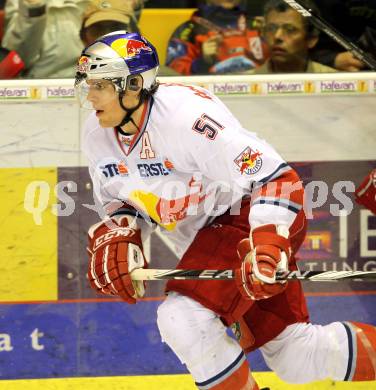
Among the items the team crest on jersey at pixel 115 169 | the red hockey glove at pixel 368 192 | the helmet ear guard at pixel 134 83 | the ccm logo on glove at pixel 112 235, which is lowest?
the ccm logo on glove at pixel 112 235

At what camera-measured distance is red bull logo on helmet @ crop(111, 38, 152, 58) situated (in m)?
3.41

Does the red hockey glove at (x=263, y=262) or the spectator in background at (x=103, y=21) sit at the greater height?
the spectator in background at (x=103, y=21)

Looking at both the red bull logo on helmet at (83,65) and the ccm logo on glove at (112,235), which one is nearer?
the red bull logo on helmet at (83,65)

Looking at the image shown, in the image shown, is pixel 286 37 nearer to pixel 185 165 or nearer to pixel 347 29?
pixel 347 29

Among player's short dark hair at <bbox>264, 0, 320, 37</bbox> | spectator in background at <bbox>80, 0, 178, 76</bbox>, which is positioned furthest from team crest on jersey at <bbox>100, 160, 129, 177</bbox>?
player's short dark hair at <bbox>264, 0, 320, 37</bbox>

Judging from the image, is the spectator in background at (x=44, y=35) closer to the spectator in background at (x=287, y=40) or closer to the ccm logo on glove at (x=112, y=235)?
the spectator in background at (x=287, y=40)

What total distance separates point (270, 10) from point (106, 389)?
1.49 meters

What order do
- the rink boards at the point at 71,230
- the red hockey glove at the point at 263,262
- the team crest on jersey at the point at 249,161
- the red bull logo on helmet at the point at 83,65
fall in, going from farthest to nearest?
the rink boards at the point at 71,230 → the red bull logo on helmet at the point at 83,65 → the team crest on jersey at the point at 249,161 → the red hockey glove at the point at 263,262

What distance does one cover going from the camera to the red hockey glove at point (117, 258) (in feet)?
11.4

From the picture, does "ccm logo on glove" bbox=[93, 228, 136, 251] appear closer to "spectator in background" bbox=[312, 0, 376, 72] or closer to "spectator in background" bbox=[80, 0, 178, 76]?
"spectator in background" bbox=[80, 0, 178, 76]

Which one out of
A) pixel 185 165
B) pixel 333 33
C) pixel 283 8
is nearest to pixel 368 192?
pixel 333 33

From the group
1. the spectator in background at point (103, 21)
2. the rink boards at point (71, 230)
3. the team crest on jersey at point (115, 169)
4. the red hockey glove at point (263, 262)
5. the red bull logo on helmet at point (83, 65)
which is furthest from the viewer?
the spectator in background at point (103, 21)

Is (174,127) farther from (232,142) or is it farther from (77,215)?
(77,215)

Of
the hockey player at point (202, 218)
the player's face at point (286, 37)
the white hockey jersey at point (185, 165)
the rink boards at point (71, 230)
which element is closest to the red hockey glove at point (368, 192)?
the rink boards at point (71, 230)
